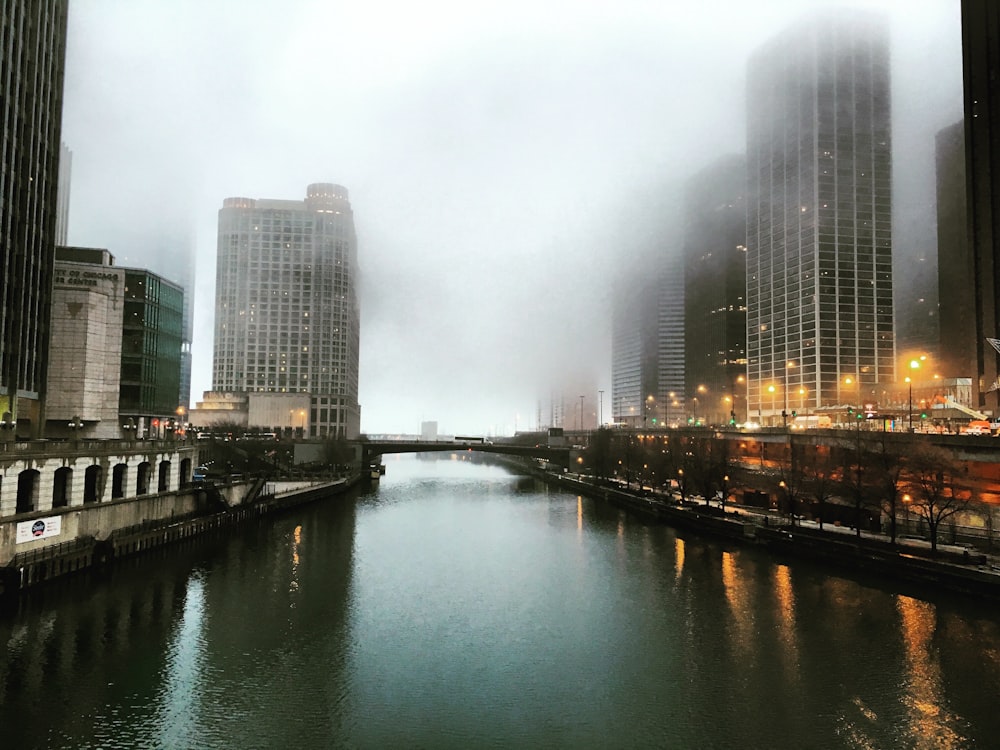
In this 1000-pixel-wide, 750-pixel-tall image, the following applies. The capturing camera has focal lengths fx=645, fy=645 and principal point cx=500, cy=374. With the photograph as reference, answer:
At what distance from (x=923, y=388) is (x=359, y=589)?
117 meters

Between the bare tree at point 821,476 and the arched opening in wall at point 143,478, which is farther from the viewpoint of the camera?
the arched opening in wall at point 143,478

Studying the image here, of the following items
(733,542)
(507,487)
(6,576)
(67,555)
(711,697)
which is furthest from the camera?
(507,487)

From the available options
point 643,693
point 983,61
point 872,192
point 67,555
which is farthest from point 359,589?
point 872,192

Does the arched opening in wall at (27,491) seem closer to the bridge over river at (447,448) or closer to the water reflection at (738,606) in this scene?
the water reflection at (738,606)

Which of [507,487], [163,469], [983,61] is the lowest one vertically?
[507,487]

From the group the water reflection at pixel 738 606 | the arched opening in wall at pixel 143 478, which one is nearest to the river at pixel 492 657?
the water reflection at pixel 738 606

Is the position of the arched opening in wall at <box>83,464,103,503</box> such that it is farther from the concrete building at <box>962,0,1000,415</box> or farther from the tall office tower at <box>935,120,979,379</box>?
the tall office tower at <box>935,120,979,379</box>

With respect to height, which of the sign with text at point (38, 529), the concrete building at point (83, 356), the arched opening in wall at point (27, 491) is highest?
the concrete building at point (83, 356)

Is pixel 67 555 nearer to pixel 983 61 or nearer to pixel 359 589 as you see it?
pixel 359 589

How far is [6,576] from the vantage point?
123 feet

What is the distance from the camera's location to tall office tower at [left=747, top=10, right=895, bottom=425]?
16238 centimetres

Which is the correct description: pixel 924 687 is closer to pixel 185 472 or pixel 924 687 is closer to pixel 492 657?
pixel 492 657

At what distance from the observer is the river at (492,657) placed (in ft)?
79.1

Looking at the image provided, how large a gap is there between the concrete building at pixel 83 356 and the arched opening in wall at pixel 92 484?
1245 inches
